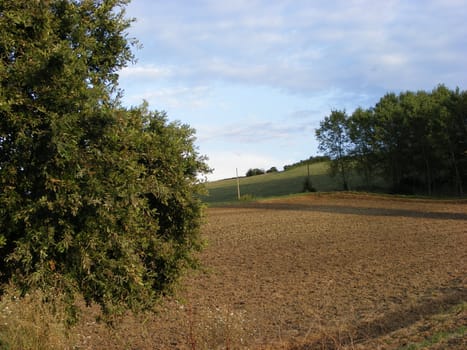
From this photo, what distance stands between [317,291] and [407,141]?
144 feet

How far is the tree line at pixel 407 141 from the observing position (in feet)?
168

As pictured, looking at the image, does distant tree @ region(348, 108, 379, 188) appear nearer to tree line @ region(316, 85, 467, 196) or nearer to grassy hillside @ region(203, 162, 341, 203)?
tree line @ region(316, 85, 467, 196)

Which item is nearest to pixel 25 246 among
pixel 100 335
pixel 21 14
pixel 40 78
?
pixel 40 78

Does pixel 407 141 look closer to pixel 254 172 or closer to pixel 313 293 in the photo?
pixel 313 293

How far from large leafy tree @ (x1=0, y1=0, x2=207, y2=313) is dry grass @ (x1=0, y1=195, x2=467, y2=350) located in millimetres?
795

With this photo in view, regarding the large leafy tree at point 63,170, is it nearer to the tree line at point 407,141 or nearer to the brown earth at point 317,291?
the brown earth at point 317,291

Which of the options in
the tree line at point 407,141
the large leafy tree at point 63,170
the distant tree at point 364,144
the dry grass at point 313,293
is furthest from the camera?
the distant tree at point 364,144

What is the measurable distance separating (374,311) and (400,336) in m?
3.55

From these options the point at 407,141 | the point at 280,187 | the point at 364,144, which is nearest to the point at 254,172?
the point at 280,187

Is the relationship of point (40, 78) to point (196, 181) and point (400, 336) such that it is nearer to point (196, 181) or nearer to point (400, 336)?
point (196, 181)

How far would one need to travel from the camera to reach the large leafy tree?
643 centimetres

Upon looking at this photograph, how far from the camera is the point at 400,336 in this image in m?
9.02

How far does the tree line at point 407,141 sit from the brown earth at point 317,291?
64.7 ft

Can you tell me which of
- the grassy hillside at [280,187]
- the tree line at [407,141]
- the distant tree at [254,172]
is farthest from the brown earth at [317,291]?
the distant tree at [254,172]
